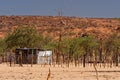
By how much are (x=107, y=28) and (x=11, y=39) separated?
5228 centimetres

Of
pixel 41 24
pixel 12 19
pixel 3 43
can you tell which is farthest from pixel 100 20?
pixel 3 43

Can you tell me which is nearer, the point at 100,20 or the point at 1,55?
the point at 1,55

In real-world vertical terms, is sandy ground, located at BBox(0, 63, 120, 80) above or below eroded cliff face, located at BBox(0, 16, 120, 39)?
below

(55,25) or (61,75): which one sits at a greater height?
(55,25)

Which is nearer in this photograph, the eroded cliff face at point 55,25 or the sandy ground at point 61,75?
the sandy ground at point 61,75

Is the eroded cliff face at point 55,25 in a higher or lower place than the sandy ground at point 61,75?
higher

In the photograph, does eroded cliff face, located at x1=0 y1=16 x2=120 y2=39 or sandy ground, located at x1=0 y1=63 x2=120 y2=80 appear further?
eroded cliff face, located at x1=0 y1=16 x2=120 y2=39

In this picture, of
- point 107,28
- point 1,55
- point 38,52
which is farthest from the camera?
point 107,28

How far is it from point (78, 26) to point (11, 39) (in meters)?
51.9

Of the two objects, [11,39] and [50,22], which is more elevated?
[50,22]

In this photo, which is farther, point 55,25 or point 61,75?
point 55,25

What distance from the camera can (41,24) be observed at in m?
109

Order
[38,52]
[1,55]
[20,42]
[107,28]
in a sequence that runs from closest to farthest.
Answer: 1. [38,52]
2. [1,55]
3. [20,42]
4. [107,28]

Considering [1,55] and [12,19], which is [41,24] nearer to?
[12,19]
